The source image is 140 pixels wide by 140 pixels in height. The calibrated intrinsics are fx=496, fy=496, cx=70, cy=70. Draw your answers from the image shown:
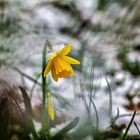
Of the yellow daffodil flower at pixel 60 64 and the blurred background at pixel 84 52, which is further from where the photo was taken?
the blurred background at pixel 84 52

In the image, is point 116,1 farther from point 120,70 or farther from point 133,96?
point 133,96

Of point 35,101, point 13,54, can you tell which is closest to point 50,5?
point 13,54

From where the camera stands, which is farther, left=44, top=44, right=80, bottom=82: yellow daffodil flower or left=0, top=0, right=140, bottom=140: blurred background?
left=0, top=0, right=140, bottom=140: blurred background

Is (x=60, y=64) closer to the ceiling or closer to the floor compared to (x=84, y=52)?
closer to the ceiling

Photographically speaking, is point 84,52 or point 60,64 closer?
point 60,64
